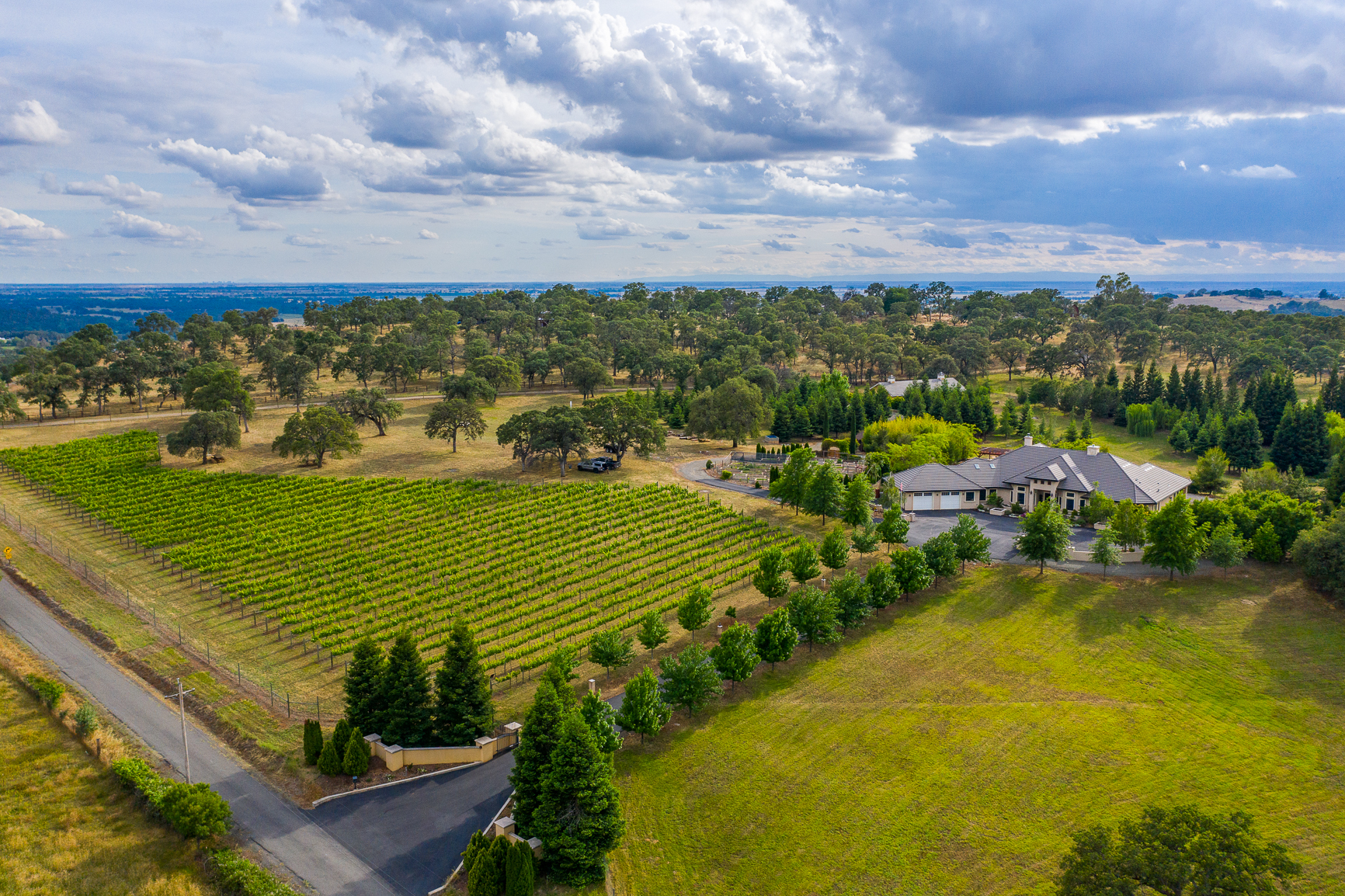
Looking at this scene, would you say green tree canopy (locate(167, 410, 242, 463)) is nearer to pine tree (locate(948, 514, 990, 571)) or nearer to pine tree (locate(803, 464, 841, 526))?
pine tree (locate(803, 464, 841, 526))

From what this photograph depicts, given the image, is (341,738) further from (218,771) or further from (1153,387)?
(1153,387)

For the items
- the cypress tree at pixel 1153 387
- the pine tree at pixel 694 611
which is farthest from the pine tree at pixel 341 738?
the cypress tree at pixel 1153 387

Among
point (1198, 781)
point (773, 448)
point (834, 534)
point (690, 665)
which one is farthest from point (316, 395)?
point (1198, 781)

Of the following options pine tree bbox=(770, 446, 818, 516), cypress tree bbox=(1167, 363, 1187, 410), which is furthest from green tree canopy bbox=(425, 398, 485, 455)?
cypress tree bbox=(1167, 363, 1187, 410)

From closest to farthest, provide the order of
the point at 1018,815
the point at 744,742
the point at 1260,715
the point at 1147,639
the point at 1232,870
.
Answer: the point at 1232,870 → the point at 1018,815 → the point at 744,742 → the point at 1260,715 → the point at 1147,639

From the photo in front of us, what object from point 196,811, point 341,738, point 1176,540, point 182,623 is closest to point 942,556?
point 1176,540

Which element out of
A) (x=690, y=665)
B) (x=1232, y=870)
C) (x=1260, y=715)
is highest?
(x=1232, y=870)

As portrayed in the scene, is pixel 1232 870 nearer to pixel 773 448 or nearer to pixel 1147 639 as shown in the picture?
Answer: pixel 1147 639
